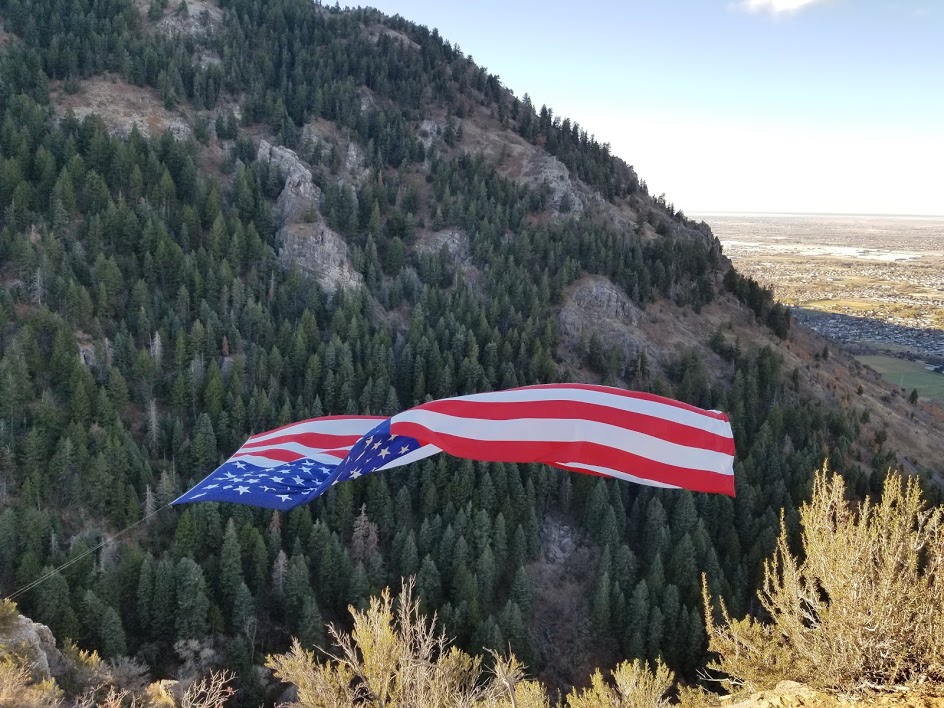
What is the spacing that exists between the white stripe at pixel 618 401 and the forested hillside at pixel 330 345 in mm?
32562

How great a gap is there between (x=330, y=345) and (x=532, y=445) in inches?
2262

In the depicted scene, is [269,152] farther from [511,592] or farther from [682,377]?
[511,592]

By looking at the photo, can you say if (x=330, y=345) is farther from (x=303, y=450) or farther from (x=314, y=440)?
(x=303, y=450)

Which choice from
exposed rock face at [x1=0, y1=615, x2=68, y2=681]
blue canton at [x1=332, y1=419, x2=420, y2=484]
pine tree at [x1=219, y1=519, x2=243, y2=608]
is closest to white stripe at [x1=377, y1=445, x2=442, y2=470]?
blue canton at [x1=332, y1=419, x2=420, y2=484]

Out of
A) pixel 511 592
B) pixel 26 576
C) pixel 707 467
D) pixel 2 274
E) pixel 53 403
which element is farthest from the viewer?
pixel 2 274

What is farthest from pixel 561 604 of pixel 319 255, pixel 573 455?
pixel 319 255

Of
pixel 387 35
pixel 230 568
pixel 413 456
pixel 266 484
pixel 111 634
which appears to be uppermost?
pixel 387 35

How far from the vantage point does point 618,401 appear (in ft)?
73.4

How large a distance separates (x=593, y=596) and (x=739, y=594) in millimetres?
13863

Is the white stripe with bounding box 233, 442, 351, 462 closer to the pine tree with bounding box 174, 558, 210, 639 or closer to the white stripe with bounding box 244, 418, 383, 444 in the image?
the white stripe with bounding box 244, 418, 383, 444

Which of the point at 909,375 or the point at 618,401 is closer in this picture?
the point at 618,401

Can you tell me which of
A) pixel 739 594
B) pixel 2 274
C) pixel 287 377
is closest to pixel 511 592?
pixel 739 594

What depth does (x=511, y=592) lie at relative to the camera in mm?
55281

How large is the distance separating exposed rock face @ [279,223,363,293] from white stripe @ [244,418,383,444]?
218 ft
